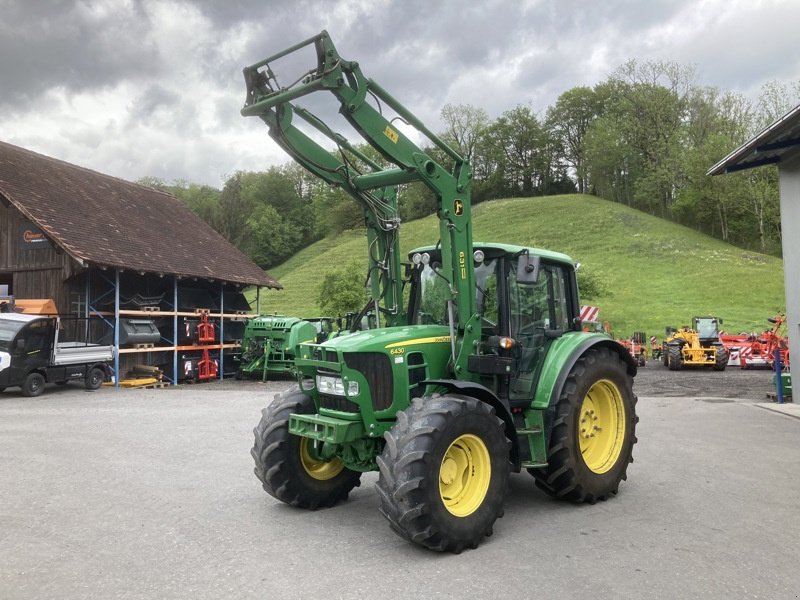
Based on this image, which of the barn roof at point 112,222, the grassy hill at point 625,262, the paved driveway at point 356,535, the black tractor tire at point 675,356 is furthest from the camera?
the grassy hill at point 625,262

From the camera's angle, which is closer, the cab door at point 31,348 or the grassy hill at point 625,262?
the cab door at point 31,348

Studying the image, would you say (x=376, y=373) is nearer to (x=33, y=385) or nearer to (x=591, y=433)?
(x=591, y=433)

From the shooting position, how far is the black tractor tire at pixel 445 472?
4.64 metres

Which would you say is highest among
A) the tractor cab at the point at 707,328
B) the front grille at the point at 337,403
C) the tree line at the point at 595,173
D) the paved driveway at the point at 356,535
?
the tree line at the point at 595,173

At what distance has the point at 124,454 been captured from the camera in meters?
8.82

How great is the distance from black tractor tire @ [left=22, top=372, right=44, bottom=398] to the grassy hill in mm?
25062

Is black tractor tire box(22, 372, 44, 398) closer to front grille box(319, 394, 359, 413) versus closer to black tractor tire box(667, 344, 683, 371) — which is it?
front grille box(319, 394, 359, 413)

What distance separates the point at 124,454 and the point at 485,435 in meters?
5.77

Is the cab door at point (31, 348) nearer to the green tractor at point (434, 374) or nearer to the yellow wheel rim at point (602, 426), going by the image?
the green tractor at point (434, 374)

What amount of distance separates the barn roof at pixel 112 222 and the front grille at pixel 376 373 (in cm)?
1470

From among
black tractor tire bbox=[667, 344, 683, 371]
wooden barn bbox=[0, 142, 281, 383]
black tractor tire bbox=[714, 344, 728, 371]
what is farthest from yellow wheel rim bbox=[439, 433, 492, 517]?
black tractor tire bbox=[714, 344, 728, 371]

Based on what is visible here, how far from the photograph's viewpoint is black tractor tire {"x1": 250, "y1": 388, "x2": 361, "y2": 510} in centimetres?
584

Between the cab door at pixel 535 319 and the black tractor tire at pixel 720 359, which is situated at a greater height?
the cab door at pixel 535 319

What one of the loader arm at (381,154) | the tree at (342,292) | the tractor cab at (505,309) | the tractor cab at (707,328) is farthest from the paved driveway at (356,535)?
the tree at (342,292)
